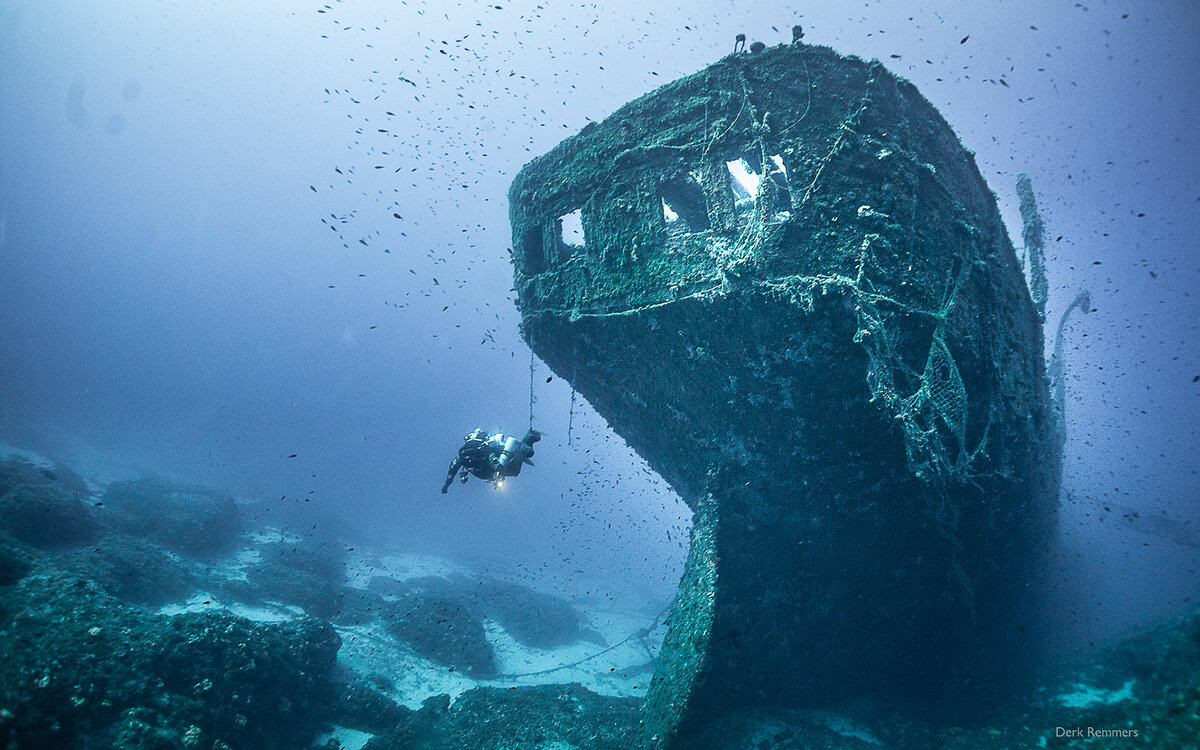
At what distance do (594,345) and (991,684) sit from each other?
32.8 feet

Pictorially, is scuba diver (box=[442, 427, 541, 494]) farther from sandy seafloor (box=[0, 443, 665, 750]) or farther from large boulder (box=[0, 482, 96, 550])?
large boulder (box=[0, 482, 96, 550])

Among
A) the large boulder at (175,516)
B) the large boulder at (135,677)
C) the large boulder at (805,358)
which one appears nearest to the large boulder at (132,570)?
the large boulder at (175,516)

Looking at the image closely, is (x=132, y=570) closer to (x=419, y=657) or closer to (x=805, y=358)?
(x=419, y=657)

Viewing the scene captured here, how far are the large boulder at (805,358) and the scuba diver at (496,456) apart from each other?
1513mm

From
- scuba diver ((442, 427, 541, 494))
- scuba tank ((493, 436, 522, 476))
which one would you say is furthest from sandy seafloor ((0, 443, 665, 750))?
scuba tank ((493, 436, 522, 476))

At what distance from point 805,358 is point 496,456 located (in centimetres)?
528

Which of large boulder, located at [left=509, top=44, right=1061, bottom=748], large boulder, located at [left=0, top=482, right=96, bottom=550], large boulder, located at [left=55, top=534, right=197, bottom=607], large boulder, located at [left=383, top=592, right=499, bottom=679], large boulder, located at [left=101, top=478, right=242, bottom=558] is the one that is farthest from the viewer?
large boulder, located at [left=101, top=478, right=242, bottom=558]

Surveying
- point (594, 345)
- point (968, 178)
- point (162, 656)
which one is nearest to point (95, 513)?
point (162, 656)

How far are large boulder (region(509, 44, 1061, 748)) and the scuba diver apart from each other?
151 centimetres

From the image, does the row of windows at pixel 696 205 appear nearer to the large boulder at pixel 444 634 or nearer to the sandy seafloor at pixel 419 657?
the sandy seafloor at pixel 419 657

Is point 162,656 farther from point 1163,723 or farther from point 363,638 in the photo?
point 1163,723

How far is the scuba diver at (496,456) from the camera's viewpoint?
24.9 feet

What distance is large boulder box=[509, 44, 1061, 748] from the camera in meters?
4.82

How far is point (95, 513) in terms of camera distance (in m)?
17.2
